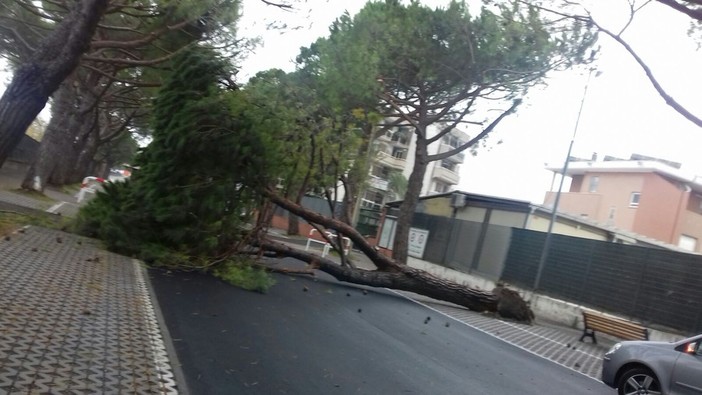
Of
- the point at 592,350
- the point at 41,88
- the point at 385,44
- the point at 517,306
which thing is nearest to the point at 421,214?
the point at 385,44

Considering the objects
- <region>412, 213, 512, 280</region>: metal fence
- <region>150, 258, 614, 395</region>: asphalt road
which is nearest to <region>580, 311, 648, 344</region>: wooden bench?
<region>150, 258, 614, 395</region>: asphalt road

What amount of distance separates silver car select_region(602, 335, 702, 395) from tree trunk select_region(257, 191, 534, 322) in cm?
736

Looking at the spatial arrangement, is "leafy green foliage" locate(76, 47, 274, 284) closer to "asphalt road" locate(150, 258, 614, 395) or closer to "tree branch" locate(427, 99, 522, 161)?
"asphalt road" locate(150, 258, 614, 395)

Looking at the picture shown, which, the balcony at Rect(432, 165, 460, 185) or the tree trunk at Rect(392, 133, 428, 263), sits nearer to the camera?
the tree trunk at Rect(392, 133, 428, 263)

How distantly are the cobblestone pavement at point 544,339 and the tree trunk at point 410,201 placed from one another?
6843 mm

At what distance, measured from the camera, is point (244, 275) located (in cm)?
1249

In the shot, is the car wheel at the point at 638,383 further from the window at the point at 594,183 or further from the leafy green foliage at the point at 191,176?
the window at the point at 594,183

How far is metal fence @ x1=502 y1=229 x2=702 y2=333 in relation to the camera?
14945 mm

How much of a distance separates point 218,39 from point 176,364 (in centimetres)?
1330

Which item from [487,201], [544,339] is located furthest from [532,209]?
[544,339]

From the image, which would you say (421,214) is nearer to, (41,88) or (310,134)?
(310,134)

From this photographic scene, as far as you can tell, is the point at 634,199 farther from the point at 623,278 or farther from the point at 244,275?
the point at 244,275

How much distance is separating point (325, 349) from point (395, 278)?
8.36 m

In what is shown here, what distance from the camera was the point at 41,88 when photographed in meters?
10.5
